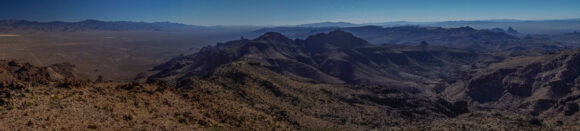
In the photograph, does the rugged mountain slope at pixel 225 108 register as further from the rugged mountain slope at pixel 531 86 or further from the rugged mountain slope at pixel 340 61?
the rugged mountain slope at pixel 340 61

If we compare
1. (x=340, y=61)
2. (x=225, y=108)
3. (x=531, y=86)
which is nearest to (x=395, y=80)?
(x=340, y=61)

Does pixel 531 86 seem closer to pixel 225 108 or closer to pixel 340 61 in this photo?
pixel 340 61

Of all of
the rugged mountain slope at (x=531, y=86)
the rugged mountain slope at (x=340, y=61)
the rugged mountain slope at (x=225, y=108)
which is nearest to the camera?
the rugged mountain slope at (x=225, y=108)

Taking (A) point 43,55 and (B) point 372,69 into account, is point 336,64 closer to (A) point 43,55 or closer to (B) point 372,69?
(B) point 372,69

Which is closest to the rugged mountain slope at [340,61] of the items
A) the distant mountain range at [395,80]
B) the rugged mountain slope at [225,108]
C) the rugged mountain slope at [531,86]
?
the distant mountain range at [395,80]

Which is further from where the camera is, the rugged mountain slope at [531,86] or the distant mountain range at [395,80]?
the rugged mountain slope at [531,86]

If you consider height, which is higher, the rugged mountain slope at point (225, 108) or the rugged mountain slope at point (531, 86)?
the rugged mountain slope at point (225, 108)
